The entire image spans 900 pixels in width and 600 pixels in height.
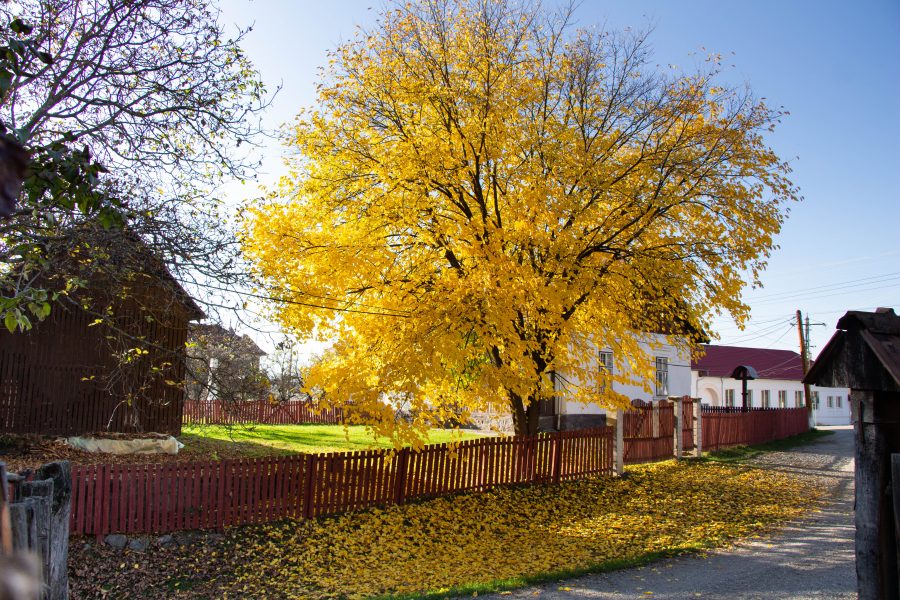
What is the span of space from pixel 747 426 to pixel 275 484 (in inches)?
847

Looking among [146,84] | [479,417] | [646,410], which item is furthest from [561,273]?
[479,417]

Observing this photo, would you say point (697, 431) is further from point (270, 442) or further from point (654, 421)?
point (270, 442)

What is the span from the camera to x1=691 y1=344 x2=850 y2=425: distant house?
43.9 metres

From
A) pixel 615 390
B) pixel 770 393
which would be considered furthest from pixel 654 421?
pixel 770 393

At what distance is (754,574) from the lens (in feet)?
29.5

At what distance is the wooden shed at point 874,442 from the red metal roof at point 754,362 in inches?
1599

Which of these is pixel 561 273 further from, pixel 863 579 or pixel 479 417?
pixel 479 417

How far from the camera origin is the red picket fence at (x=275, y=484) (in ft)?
33.8

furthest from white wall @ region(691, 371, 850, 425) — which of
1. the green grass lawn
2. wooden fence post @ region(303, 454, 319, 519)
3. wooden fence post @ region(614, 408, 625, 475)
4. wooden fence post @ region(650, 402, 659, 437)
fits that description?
wooden fence post @ region(303, 454, 319, 519)

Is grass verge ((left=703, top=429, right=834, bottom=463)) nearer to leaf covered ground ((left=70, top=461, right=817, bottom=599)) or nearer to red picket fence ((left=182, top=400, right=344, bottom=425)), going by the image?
leaf covered ground ((left=70, top=461, right=817, bottom=599))

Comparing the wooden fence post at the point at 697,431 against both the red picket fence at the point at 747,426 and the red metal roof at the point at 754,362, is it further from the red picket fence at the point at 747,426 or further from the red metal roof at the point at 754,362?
the red metal roof at the point at 754,362

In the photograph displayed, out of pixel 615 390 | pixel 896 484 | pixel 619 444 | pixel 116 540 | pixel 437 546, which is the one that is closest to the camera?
pixel 896 484

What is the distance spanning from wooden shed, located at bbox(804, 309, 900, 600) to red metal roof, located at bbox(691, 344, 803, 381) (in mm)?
40617

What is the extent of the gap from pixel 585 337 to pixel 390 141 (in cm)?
588
